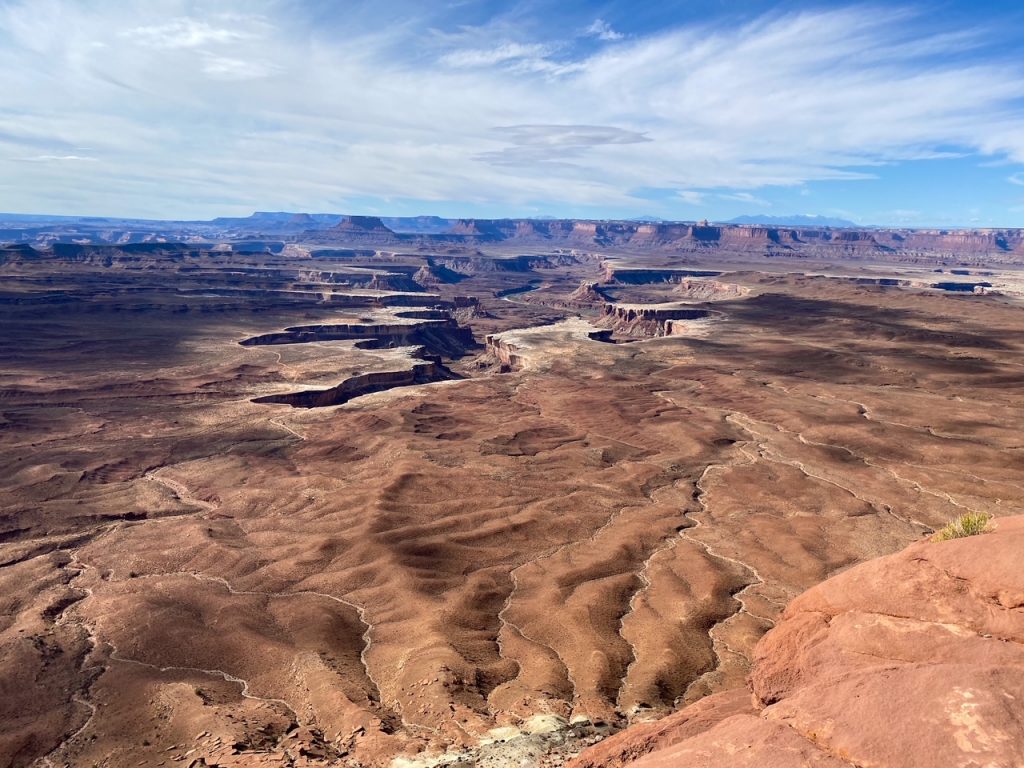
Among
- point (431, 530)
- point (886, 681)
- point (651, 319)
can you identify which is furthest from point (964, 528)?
point (651, 319)

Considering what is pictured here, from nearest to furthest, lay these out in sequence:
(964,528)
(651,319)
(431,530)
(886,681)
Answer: (886,681), (964,528), (431,530), (651,319)

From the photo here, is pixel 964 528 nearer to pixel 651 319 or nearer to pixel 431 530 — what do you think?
pixel 431 530

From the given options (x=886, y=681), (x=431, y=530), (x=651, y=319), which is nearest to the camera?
(x=886, y=681)

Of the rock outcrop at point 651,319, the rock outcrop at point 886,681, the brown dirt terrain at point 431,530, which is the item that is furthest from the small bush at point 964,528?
the rock outcrop at point 651,319

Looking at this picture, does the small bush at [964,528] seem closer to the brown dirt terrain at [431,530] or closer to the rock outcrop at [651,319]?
the brown dirt terrain at [431,530]

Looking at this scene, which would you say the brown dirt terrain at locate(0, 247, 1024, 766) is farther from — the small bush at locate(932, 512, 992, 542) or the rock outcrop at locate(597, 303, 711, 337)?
the rock outcrop at locate(597, 303, 711, 337)

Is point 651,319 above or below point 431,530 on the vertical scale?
above

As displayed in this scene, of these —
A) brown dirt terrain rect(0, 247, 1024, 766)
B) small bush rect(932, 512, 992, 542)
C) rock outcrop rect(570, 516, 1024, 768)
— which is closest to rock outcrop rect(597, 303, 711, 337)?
brown dirt terrain rect(0, 247, 1024, 766)
